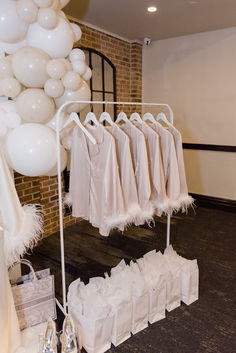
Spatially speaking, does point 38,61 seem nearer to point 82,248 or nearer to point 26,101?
point 26,101

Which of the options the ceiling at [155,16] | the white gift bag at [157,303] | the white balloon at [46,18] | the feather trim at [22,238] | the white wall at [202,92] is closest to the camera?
the feather trim at [22,238]

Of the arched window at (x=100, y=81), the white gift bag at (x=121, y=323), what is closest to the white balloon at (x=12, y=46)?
the white gift bag at (x=121, y=323)

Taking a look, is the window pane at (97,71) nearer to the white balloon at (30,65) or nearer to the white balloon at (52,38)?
the white balloon at (52,38)

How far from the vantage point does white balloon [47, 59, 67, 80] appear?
5.50 ft

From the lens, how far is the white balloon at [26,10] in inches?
64.2

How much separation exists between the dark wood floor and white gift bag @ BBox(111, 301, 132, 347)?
0.04m

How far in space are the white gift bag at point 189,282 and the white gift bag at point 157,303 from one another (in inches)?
9.0

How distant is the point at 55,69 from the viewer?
168 cm

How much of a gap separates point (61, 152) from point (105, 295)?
0.97 meters

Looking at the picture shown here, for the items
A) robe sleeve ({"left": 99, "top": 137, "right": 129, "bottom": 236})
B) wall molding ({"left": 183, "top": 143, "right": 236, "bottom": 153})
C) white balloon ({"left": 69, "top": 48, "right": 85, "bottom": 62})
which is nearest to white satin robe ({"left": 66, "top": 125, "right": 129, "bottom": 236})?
robe sleeve ({"left": 99, "top": 137, "right": 129, "bottom": 236})

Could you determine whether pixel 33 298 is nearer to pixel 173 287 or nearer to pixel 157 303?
pixel 157 303

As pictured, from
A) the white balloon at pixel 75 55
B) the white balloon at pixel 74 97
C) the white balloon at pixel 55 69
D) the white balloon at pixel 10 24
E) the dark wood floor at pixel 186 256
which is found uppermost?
the white balloon at pixel 10 24

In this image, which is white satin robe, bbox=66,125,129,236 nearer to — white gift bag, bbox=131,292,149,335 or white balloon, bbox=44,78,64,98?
white balloon, bbox=44,78,64,98

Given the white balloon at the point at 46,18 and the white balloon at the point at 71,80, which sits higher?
the white balloon at the point at 46,18
